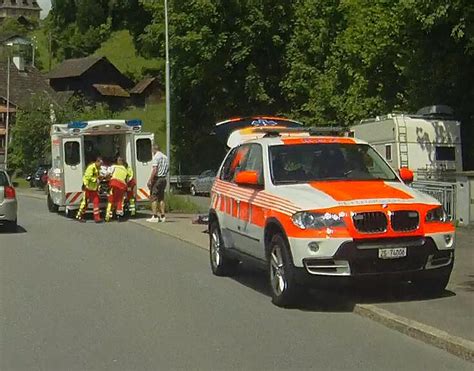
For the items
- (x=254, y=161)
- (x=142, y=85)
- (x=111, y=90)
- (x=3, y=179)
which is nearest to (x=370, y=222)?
(x=254, y=161)

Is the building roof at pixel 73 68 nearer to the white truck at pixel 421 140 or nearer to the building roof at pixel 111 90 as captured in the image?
the building roof at pixel 111 90

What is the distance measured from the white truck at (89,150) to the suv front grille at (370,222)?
15974 mm

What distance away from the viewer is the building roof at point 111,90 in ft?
330

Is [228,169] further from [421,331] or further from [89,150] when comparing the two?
[89,150]

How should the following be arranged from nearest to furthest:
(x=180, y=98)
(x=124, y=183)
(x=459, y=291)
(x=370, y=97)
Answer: (x=459, y=291), (x=124, y=183), (x=370, y=97), (x=180, y=98)

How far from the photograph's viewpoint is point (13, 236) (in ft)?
64.5

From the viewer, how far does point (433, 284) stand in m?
10.4

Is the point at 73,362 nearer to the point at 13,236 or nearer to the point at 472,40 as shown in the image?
the point at 13,236

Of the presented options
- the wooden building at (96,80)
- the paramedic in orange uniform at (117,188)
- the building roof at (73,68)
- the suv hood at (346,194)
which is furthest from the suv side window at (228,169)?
the building roof at (73,68)

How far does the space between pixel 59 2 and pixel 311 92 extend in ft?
300

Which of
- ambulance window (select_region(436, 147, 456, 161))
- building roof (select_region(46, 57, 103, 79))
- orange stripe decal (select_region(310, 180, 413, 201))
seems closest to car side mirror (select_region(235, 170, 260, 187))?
orange stripe decal (select_region(310, 180, 413, 201))

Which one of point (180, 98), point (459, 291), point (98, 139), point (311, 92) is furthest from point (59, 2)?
point (459, 291)

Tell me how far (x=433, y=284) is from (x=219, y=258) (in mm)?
3545

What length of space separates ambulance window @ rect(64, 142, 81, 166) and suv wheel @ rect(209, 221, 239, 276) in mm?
12398
